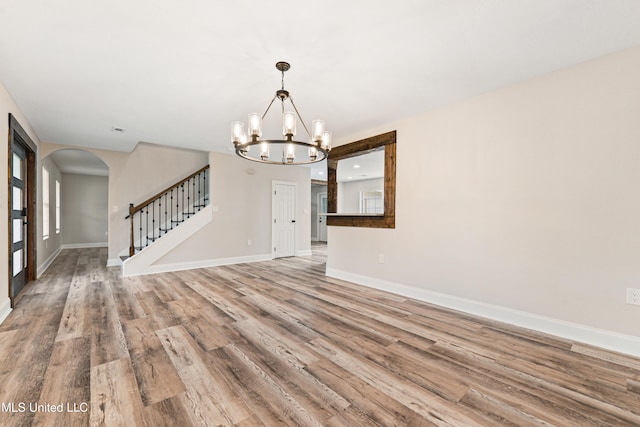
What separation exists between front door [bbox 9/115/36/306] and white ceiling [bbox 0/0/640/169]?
24.9 inches

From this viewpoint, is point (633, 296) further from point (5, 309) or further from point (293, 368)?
point (5, 309)

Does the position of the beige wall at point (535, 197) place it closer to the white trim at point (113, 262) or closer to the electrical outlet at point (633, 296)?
the electrical outlet at point (633, 296)

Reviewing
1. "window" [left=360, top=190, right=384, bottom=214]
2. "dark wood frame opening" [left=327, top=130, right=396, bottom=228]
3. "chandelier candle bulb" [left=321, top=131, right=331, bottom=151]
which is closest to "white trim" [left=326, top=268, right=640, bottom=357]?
"dark wood frame opening" [left=327, top=130, right=396, bottom=228]

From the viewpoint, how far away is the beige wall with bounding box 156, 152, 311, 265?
19.3 feet

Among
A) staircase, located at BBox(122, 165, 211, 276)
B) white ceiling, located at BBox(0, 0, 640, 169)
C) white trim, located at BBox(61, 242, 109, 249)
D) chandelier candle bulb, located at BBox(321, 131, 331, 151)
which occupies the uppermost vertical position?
white ceiling, located at BBox(0, 0, 640, 169)

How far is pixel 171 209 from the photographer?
6.43 metres

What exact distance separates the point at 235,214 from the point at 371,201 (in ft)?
17.5

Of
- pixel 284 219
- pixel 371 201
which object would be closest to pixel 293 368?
pixel 284 219

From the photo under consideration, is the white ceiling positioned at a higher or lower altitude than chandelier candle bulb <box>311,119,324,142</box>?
higher

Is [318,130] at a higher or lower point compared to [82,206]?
higher

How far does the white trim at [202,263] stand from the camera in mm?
5305

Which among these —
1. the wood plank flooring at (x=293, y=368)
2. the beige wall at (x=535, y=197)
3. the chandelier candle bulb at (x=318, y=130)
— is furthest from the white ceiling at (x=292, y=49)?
the wood plank flooring at (x=293, y=368)

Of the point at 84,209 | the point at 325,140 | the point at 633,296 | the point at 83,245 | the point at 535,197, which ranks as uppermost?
the point at 325,140

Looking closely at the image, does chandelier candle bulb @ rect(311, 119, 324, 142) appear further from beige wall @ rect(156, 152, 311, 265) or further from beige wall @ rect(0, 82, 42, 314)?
beige wall @ rect(156, 152, 311, 265)
